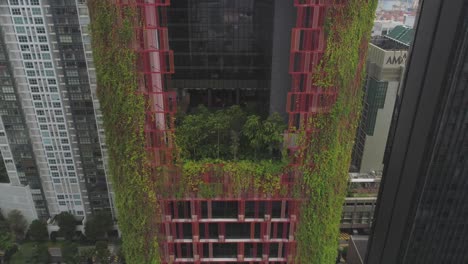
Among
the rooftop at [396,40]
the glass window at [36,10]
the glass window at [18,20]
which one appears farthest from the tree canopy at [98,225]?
the rooftop at [396,40]

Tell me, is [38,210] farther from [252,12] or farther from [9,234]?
[252,12]

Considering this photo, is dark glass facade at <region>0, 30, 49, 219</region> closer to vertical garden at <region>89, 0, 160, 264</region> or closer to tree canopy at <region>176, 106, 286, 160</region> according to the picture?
vertical garden at <region>89, 0, 160, 264</region>

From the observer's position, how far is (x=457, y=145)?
27.2 metres

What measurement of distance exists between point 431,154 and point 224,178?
16.1 meters

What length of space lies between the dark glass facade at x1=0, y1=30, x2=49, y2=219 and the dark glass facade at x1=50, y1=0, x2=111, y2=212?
7.03 m

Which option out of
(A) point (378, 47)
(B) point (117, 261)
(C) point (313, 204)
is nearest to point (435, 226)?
(C) point (313, 204)

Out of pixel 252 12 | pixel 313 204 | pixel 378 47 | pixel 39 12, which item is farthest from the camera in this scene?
pixel 378 47

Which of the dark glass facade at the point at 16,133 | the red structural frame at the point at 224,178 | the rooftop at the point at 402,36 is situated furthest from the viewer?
the rooftop at the point at 402,36

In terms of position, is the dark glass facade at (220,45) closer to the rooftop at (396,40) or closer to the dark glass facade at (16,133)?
the dark glass facade at (16,133)

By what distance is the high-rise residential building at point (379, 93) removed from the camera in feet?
180

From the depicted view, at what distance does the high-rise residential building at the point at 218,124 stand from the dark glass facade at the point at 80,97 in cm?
1603

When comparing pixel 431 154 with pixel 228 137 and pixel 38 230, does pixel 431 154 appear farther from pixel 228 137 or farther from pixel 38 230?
pixel 38 230

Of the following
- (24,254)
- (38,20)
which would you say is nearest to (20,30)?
(38,20)

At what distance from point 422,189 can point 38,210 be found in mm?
53430
